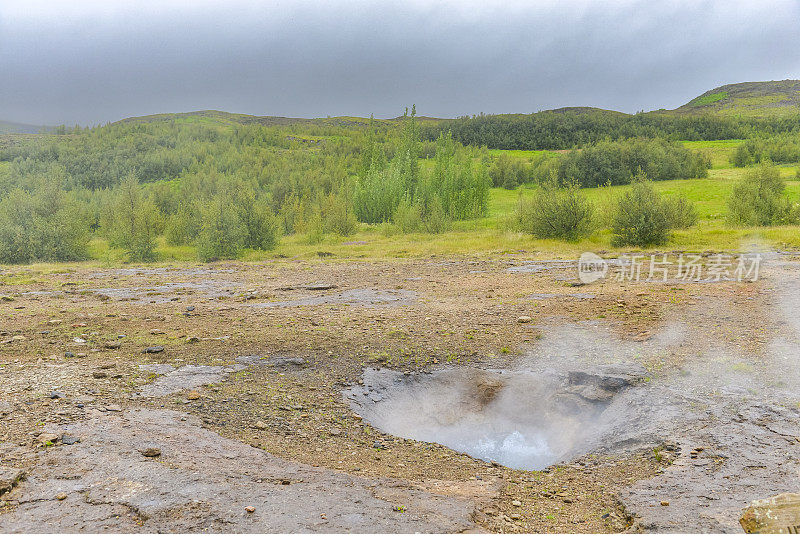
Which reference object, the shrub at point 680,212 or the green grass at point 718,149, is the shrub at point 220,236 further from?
the green grass at point 718,149

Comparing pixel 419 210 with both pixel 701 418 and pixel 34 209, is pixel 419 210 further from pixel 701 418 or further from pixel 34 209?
pixel 701 418

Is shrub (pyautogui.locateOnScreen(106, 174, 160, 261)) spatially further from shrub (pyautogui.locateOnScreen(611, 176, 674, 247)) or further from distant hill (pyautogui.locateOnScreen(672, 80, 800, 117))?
distant hill (pyautogui.locateOnScreen(672, 80, 800, 117))

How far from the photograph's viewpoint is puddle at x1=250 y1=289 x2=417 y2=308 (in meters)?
14.0

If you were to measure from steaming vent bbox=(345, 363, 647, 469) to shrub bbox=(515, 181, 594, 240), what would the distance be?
26.4m

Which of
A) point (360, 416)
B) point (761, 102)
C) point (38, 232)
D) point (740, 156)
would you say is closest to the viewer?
point (360, 416)

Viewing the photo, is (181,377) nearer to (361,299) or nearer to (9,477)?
(9,477)

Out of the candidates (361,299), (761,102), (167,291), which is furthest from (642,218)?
(761,102)

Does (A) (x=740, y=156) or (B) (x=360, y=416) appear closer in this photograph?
(B) (x=360, y=416)

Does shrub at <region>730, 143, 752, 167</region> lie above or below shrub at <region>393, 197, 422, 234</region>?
above

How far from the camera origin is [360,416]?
701 centimetres

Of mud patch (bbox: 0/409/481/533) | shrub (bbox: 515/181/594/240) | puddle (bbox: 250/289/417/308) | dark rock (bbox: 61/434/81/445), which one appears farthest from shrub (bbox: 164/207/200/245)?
mud patch (bbox: 0/409/481/533)

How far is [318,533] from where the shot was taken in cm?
400

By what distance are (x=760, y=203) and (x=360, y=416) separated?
1698 inches

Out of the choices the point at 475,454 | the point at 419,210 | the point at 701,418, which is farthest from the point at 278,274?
the point at 419,210
